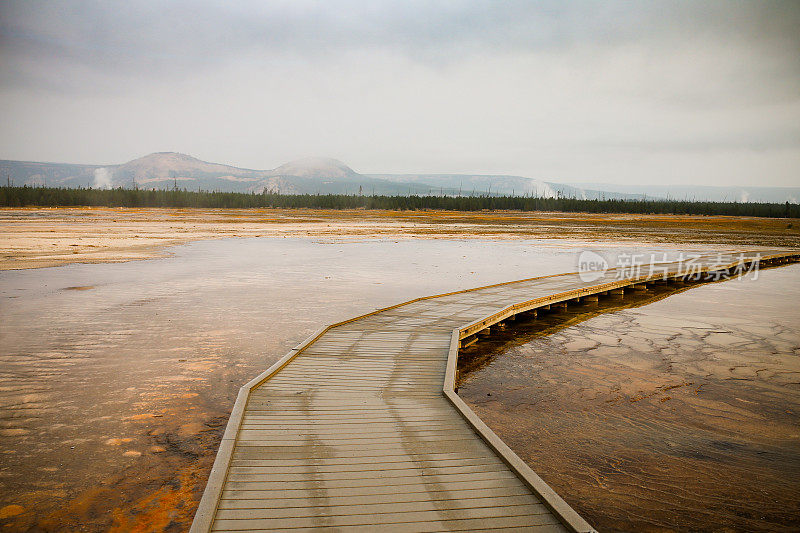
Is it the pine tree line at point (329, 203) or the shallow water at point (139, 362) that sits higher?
the pine tree line at point (329, 203)

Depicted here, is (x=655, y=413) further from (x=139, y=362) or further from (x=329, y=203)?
(x=329, y=203)

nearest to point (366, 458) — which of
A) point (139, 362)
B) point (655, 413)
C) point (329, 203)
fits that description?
point (655, 413)

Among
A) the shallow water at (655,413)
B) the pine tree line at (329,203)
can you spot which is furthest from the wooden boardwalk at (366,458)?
the pine tree line at (329,203)

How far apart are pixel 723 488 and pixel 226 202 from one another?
422 feet

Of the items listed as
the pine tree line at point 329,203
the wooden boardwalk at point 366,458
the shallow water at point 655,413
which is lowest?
the shallow water at point 655,413

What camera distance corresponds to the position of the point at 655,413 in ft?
23.5

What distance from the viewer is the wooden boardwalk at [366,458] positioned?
3.67m

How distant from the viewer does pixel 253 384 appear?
6117 millimetres

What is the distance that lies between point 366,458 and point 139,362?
5.38 metres

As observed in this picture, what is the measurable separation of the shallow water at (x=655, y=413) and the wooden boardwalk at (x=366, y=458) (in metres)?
1.19

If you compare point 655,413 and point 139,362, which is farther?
point 139,362

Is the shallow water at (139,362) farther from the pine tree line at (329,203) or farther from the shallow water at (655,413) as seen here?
the pine tree line at (329,203)

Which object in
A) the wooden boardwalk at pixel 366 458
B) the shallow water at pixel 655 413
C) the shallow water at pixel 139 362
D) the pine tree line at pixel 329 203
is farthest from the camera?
the pine tree line at pixel 329 203

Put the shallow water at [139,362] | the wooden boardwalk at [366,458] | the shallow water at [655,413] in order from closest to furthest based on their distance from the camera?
the wooden boardwalk at [366,458]
the shallow water at [139,362]
the shallow water at [655,413]
